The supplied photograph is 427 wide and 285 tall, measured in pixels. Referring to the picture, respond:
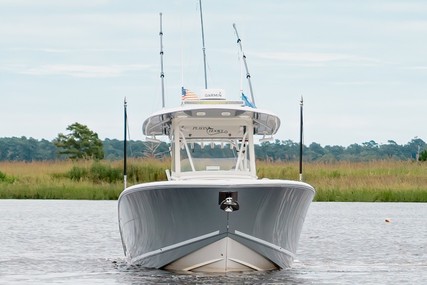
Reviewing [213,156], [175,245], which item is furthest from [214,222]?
[213,156]

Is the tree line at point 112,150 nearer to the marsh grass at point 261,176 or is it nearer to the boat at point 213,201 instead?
the marsh grass at point 261,176

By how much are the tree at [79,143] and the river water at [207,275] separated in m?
44.9

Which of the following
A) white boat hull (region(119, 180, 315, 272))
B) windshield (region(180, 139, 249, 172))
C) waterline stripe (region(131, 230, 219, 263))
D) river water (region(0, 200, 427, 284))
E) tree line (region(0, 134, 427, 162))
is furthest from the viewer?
tree line (region(0, 134, 427, 162))

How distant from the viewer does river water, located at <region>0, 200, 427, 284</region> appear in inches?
888

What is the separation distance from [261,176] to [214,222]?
31.2m

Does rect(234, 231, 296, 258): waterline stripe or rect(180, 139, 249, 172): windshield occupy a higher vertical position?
rect(180, 139, 249, 172): windshield

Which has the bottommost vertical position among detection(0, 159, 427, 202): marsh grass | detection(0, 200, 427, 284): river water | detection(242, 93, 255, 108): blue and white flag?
detection(0, 200, 427, 284): river water

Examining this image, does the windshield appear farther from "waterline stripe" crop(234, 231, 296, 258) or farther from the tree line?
the tree line

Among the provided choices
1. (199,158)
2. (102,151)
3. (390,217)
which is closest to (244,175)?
(199,158)

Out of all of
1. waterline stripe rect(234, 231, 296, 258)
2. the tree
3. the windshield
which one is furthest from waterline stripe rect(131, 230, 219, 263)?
the tree

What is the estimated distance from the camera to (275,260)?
872 inches

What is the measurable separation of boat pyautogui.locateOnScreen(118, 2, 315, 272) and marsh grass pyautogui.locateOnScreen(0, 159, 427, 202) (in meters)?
26.5

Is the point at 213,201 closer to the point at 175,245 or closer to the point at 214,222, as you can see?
the point at 214,222

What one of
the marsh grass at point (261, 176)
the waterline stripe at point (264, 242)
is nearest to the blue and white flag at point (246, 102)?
the waterline stripe at point (264, 242)
